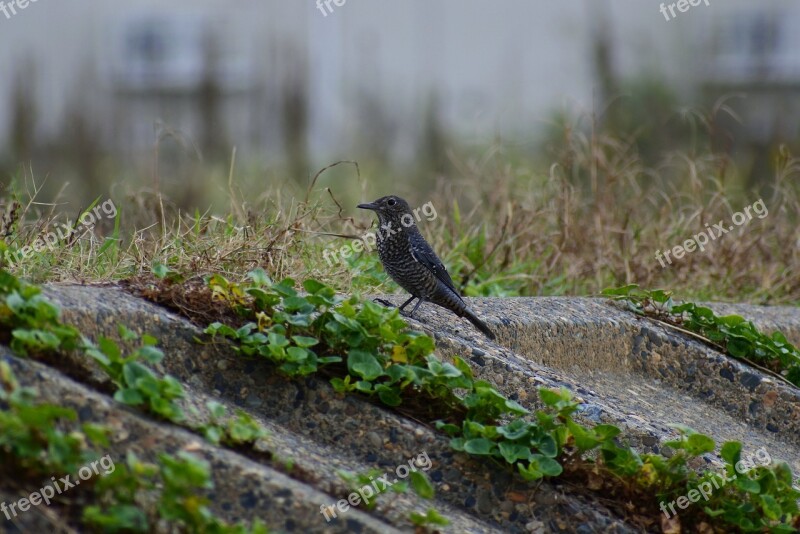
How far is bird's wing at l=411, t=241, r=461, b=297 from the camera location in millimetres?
4676

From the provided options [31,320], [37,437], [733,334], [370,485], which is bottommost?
[733,334]

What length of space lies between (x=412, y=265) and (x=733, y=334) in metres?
1.57

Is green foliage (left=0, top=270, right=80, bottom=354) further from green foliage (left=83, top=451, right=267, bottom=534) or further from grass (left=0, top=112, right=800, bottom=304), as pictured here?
grass (left=0, top=112, right=800, bottom=304)

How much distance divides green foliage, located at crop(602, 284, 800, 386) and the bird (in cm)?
93

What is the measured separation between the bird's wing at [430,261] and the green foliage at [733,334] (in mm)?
902

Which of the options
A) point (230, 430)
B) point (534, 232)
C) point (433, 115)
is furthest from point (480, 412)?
point (433, 115)

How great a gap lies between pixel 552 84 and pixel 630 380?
368 inches

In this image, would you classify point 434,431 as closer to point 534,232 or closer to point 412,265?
point 412,265

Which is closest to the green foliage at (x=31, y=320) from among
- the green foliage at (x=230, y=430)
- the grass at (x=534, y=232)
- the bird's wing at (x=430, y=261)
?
the green foliage at (x=230, y=430)

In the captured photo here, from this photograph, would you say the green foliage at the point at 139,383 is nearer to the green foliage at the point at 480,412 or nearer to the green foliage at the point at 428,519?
the green foliage at the point at 480,412

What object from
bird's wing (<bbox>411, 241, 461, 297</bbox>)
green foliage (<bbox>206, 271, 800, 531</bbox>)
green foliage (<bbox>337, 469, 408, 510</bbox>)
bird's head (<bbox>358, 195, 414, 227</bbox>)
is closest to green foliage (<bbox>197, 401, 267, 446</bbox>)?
green foliage (<bbox>337, 469, 408, 510</bbox>)

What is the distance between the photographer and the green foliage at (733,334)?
192 inches

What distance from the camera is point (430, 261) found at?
4.74 m

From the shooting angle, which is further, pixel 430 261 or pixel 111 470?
pixel 430 261
